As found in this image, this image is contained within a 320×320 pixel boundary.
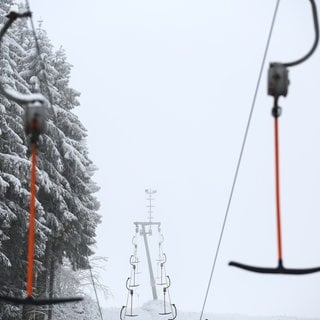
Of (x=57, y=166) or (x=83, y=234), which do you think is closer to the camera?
(x=57, y=166)

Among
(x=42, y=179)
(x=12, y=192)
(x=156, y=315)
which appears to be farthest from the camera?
(x=156, y=315)

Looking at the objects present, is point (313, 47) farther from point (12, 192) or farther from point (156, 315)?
point (156, 315)

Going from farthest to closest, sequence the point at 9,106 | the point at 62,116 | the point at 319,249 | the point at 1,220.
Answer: the point at 319,249, the point at 62,116, the point at 9,106, the point at 1,220

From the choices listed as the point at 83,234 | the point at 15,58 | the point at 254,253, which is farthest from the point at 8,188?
the point at 254,253

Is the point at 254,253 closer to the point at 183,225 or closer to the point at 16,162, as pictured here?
the point at 183,225

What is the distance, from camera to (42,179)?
19.3 meters

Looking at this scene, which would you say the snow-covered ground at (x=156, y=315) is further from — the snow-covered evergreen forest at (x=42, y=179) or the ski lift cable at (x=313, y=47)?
the ski lift cable at (x=313, y=47)

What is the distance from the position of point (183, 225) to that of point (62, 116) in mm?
157755

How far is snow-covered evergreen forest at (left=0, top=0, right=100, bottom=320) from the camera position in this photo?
687 inches

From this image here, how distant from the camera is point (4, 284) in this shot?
18.4 meters

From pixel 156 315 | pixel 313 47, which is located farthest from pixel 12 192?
pixel 156 315

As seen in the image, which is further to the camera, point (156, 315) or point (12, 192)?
point (156, 315)

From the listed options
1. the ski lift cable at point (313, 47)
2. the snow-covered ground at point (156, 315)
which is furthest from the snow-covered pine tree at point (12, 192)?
the ski lift cable at point (313, 47)

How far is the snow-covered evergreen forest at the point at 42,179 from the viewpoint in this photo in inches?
687
